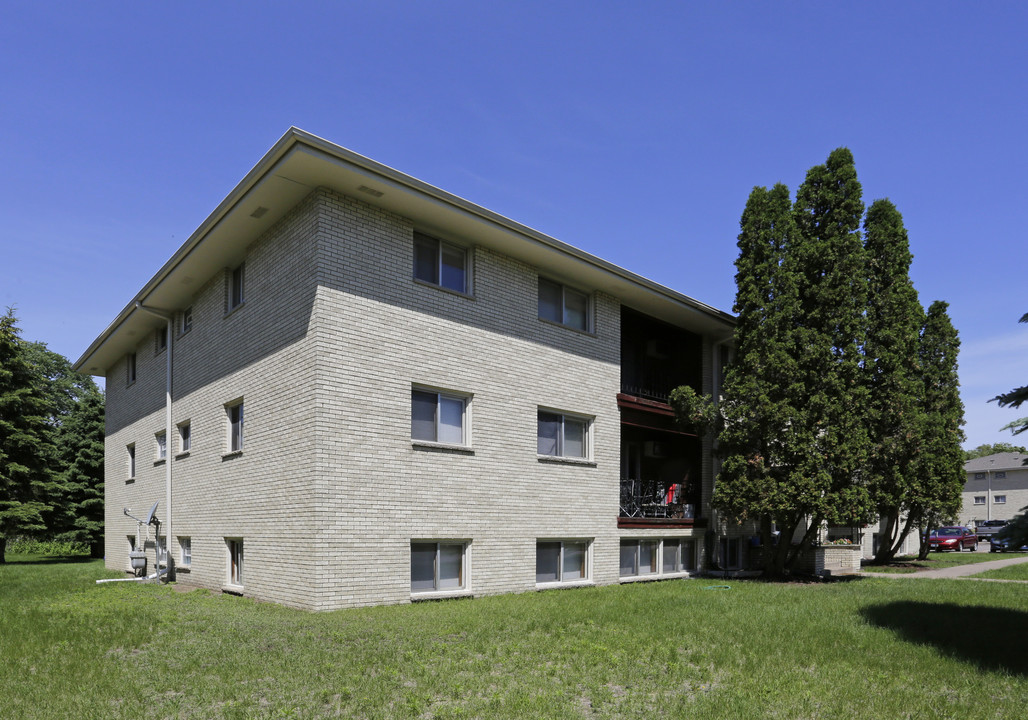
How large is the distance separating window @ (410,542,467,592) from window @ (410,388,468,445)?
1956mm

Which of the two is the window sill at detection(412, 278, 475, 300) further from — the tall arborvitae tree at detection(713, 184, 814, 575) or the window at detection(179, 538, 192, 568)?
the window at detection(179, 538, 192, 568)

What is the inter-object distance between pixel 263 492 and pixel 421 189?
6258mm

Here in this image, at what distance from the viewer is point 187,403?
57.9 feet

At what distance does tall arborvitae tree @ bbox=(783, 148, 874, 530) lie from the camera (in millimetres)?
16625

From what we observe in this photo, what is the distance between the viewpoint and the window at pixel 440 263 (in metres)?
13.9

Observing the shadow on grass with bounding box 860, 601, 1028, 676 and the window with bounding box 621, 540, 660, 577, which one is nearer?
the shadow on grass with bounding box 860, 601, 1028, 676

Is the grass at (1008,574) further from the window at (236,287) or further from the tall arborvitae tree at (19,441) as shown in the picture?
the tall arborvitae tree at (19,441)

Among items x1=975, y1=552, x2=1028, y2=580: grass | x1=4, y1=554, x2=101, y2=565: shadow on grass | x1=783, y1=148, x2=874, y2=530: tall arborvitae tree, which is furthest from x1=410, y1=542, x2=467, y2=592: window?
x1=4, y1=554, x2=101, y2=565: shadow on grass

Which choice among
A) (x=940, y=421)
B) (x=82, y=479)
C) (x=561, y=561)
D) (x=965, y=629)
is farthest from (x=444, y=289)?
(x=82, y=479)

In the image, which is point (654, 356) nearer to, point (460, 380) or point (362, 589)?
point (460, 380)

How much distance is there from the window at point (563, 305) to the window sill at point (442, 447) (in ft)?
12.1

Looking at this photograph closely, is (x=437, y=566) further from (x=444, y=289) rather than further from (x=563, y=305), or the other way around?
(x=563, y=305)

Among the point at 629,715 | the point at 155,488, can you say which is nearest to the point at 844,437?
the point at 629,715

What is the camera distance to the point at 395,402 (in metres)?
12.9
